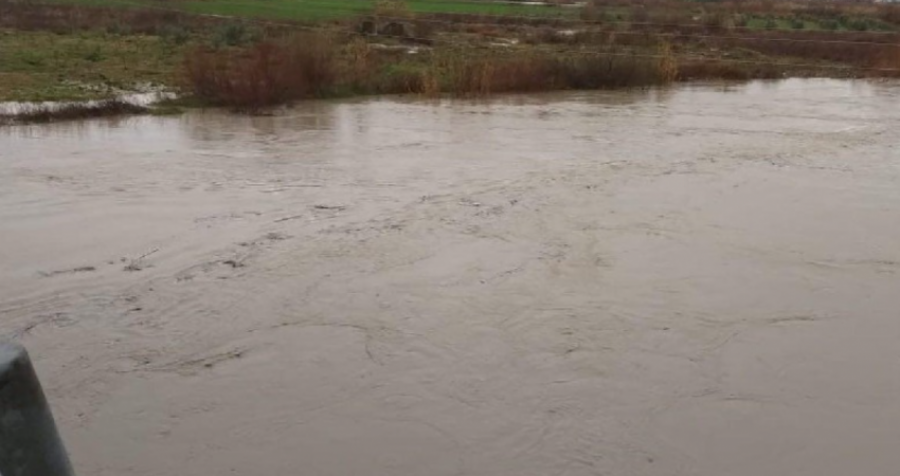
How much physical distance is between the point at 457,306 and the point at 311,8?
37394 mm

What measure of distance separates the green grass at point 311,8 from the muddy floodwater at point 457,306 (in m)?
25.3

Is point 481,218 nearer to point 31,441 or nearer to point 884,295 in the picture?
point 884,295

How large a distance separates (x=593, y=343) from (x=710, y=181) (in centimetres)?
574

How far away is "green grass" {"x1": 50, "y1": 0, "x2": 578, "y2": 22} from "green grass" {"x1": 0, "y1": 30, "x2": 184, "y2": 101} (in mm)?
9187

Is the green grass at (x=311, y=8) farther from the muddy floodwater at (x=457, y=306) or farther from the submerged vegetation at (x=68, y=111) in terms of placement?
the muddy floodwater at (x=457, y=306)

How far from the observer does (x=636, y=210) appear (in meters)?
10.2

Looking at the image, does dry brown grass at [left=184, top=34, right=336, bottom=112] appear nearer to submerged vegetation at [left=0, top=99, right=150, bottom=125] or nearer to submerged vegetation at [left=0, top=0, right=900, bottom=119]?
submerged vegetation at [left=0, top=0, right=900, bottom=119]

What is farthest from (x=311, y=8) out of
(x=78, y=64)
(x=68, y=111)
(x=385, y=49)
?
(x=68, y=111)

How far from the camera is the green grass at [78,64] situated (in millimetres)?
18234

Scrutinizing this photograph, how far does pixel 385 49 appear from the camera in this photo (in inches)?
1080

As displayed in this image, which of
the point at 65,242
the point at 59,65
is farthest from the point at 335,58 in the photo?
the point at 65,242

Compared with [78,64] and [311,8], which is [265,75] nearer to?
[78,64]

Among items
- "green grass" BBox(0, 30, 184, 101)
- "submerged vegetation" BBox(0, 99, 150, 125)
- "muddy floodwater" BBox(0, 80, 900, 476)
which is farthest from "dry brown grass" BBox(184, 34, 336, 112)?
"muddy floodwater" BBox(0, 80, 900, 476)

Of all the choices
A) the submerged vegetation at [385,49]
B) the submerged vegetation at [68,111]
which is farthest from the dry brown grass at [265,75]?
the submerged vegetation at [68,111]
